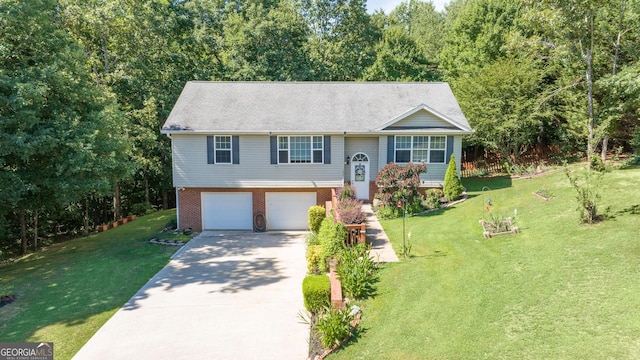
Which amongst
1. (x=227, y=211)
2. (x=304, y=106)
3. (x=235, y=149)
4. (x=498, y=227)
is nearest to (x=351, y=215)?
(x=498, y=227)

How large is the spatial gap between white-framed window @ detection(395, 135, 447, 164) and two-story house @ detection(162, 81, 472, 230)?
1.9 inches

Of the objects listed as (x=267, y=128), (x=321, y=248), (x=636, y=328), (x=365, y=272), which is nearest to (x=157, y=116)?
(x=267, y=128)

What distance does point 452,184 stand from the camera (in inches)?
687

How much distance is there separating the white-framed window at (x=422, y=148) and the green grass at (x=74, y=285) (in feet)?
38.3

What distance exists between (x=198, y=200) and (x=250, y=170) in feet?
10.4

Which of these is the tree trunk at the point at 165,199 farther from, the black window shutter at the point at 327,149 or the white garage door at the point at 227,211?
the black window shutter at the point at 327,149

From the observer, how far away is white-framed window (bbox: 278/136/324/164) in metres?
19.0

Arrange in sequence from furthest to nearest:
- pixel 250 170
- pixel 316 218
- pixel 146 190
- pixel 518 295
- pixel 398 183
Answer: pixel 146 190
pixel 250 170
pixel 316 218
pixel 398 183
pixel 518 295

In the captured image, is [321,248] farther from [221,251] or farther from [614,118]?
[614,118]

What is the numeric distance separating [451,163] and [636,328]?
11.4 meters

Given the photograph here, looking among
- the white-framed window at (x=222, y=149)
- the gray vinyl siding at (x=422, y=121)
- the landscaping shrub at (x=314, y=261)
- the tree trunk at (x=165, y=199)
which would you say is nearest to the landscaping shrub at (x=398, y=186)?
the gray vinyl siding at (x=422, y=121)

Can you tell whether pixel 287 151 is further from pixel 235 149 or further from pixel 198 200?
pixel 198 200

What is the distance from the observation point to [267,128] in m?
18.8

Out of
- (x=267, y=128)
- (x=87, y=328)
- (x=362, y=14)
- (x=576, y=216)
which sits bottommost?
(x=87, y=328)
